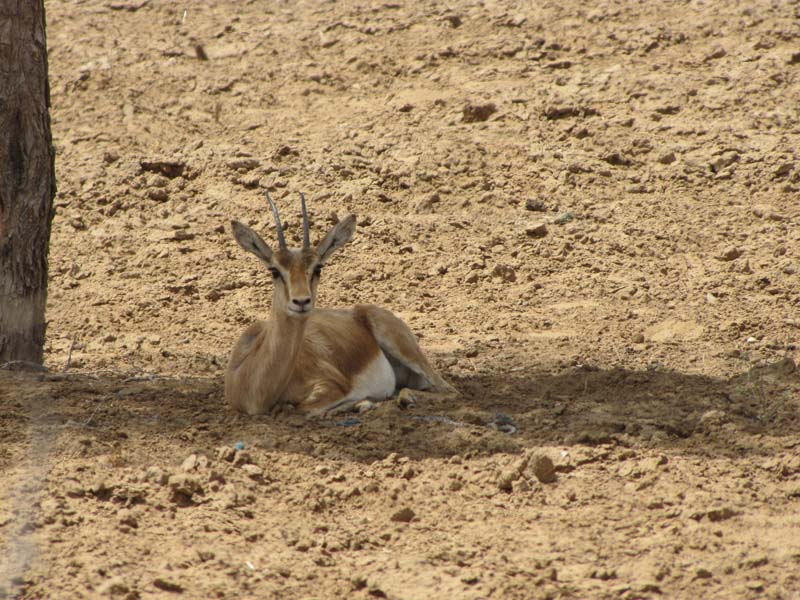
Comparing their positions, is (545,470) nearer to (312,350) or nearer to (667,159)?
(312,350)

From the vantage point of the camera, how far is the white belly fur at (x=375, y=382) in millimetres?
8227

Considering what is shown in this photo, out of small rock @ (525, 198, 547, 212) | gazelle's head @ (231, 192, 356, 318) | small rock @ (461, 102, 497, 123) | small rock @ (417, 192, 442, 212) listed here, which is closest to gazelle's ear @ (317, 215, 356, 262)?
gazelle's head @ (231, 192, 356, 318)

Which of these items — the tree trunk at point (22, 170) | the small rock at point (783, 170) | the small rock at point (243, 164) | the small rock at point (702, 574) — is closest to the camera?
the small rock at point (702, 574)

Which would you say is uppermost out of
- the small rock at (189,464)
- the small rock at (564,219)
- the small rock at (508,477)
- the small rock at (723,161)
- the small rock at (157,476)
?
the small rock at (723,161)

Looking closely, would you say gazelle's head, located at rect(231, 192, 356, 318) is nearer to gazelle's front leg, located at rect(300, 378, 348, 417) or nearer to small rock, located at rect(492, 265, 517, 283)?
gazelle's front leg, located at rect(300, 378, 348, 417)

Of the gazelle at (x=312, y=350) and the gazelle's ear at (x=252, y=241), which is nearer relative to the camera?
the gazelle at (x=312, y=350)

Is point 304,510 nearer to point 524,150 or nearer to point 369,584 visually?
point 369,584

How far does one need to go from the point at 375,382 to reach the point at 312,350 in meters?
0.53

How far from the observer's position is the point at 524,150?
39.9ft

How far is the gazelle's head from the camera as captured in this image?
7.32m

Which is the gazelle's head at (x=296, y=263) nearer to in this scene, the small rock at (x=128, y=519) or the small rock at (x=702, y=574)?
the small rock at (x=128, y=519)

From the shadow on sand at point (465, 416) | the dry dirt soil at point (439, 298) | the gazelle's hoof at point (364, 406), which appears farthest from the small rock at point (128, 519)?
the gazelle's hoof at point (364, 406)

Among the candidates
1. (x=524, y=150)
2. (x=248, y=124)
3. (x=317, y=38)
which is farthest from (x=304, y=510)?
(x=317, y=38)

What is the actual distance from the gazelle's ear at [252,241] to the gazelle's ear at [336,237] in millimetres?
373
